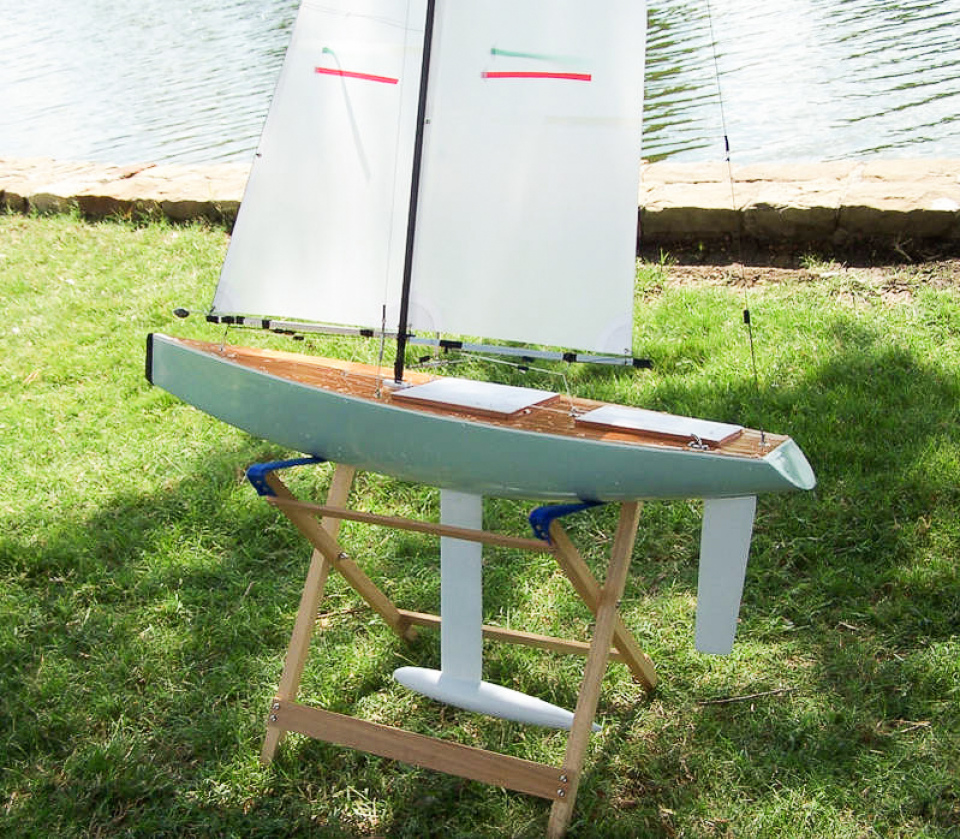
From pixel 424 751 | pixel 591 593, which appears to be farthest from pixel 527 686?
pixel 591 593

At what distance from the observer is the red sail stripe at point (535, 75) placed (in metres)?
2.71

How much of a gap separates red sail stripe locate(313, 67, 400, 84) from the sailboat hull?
0.81 metres

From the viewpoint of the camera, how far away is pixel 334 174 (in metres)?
3.00

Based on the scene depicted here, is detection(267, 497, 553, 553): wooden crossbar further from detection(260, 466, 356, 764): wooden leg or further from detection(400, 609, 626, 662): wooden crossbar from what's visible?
detection(400, 609, 626, 662): wooden crossbar

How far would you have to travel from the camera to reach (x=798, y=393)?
416cm

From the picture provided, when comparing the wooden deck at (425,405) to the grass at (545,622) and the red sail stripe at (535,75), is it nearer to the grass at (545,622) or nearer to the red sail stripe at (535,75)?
the grass at (545,622)

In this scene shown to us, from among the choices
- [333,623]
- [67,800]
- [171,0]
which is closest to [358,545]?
[333,623]

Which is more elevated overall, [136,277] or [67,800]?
A: [136,277]

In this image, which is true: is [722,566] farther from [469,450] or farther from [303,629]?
[303,629]

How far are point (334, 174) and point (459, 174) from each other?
378mm

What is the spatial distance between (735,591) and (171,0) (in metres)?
15.0

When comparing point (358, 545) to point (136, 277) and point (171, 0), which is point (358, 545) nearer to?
point (136, 277)

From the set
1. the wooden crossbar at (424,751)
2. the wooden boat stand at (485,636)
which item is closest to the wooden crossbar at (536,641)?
the wooden boat stand at (485,636)

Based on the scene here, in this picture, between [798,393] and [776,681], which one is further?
[798,393]
